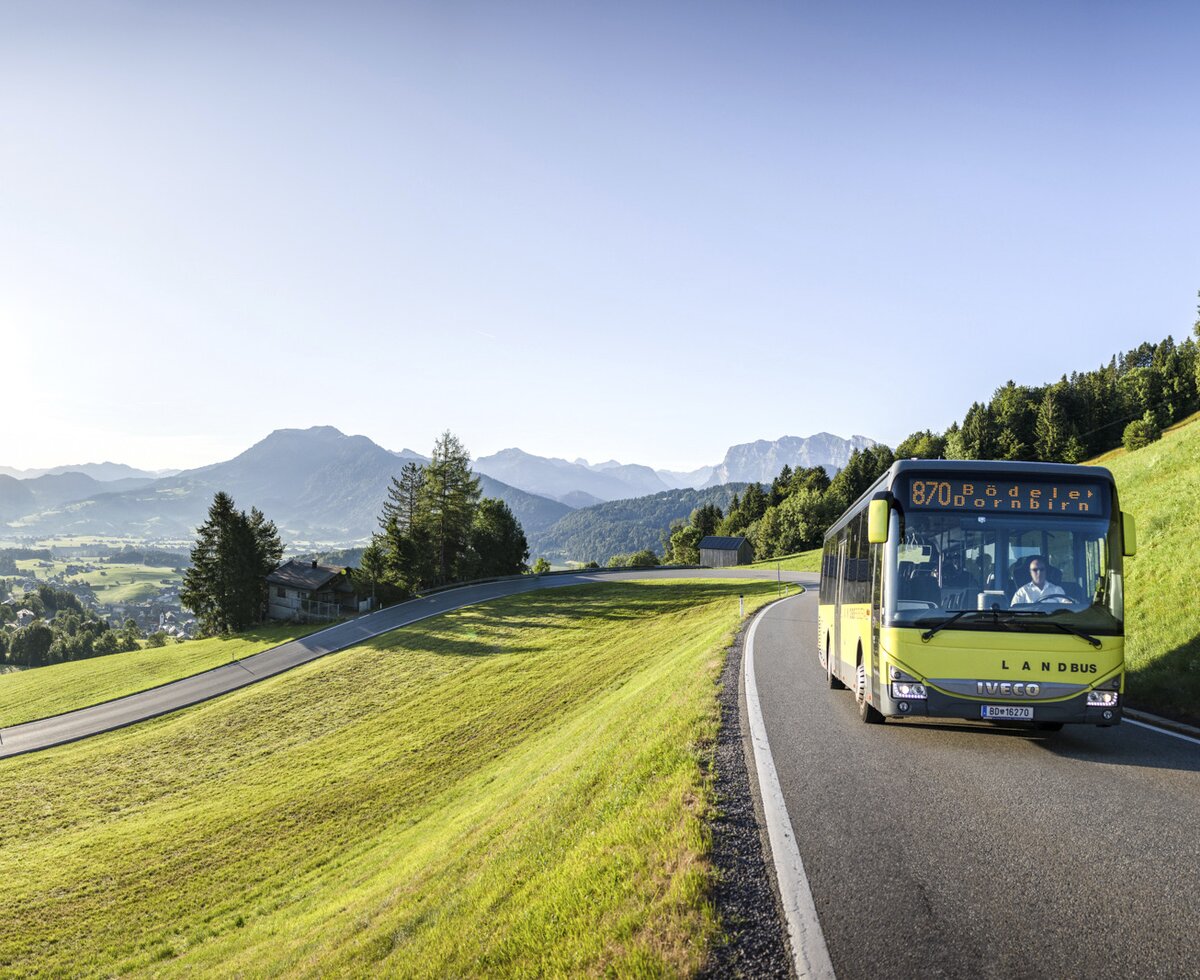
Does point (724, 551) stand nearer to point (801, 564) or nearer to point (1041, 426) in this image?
point (801, 564)

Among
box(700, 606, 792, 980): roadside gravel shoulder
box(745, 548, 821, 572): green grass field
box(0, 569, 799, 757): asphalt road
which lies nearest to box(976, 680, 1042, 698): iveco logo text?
box(700, 606, 792, 980): roadside gravel shoulder

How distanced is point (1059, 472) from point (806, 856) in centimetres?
670

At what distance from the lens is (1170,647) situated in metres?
12.7

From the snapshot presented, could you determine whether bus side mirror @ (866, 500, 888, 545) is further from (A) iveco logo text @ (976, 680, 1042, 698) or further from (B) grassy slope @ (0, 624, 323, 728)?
(B) grassy slope @ (0, 624, 323, 728)

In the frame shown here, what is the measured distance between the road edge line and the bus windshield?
2.78 metres

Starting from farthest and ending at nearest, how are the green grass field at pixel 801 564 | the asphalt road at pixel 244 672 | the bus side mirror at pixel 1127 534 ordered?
the green grass field at pixel 801 564 → the asphalt road at pixel 244 672 → the bus side mirror at pixel 1127 534

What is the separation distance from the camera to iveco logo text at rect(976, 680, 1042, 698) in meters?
8.30

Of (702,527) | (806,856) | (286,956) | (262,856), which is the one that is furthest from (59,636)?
(806,856)

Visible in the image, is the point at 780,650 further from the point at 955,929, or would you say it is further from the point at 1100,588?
the point at 955,929

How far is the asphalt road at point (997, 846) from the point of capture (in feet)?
14.5

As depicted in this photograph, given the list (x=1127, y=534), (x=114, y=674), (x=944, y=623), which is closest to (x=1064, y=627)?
(x=944, y=623)

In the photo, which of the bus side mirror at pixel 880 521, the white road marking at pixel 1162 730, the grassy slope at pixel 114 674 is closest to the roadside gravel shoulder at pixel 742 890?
the bus side mirror at pixel 880 521

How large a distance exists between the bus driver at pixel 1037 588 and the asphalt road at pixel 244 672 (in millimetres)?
41987

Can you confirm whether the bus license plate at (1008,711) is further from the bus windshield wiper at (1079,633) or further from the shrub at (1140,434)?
the shrub at (1140,434)
